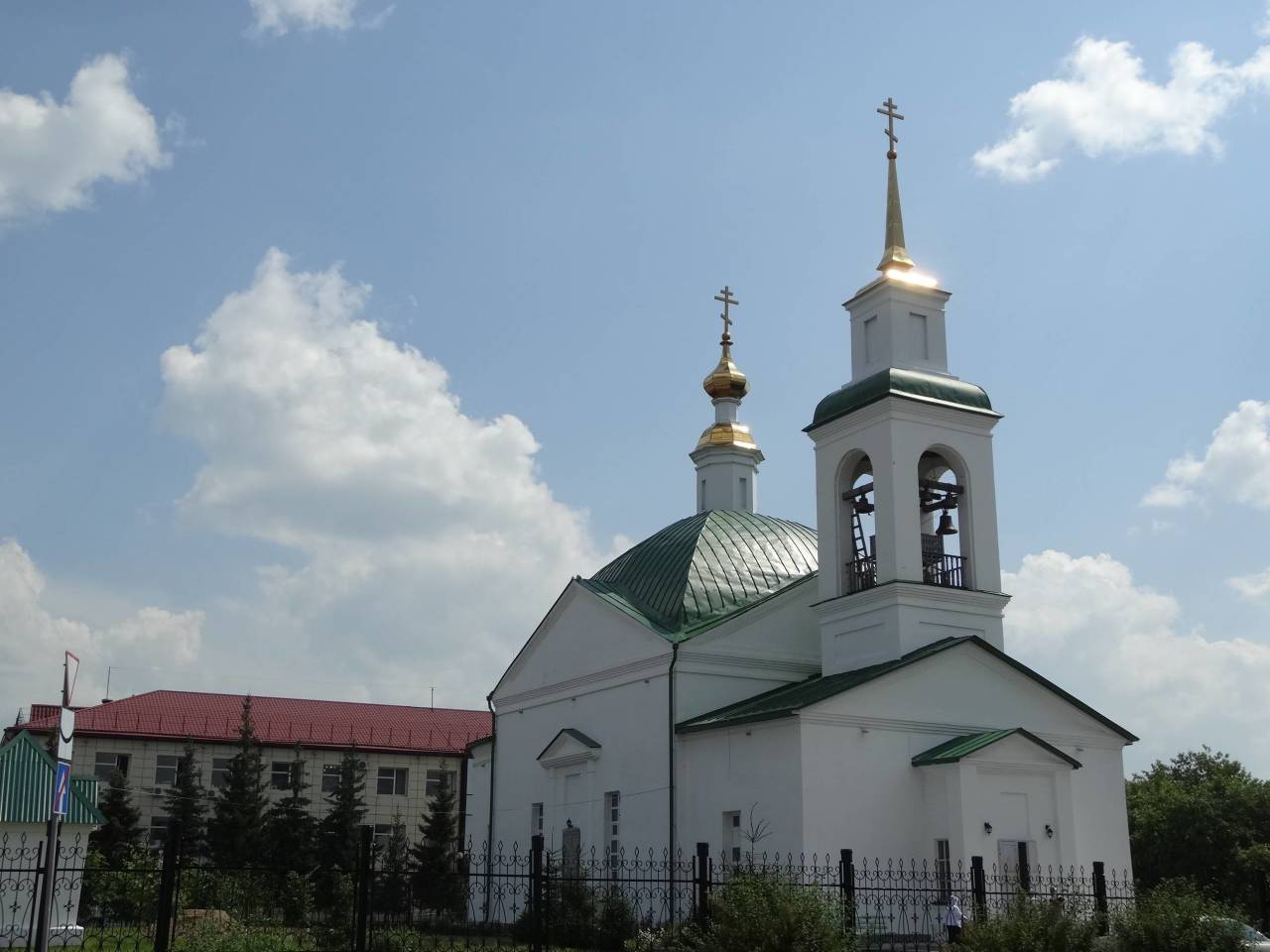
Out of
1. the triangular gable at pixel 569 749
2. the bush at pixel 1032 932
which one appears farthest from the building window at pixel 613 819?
the bush at pixel 1032 932

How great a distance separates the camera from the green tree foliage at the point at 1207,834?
3312 centimetres

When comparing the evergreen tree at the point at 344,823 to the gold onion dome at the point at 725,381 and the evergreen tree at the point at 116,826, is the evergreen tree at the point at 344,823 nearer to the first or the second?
the evergreen tree at the point at 116,826

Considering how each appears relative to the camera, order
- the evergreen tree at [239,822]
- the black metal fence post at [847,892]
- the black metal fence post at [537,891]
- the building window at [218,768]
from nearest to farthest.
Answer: the black metal fence post at [537,891] → the black metal fence post at [847,892] → the evergreen tree at [239,822] → the building window at [218,768]

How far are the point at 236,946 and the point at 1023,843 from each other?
1122 cm

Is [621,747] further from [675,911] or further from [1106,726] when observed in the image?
[1106,726]

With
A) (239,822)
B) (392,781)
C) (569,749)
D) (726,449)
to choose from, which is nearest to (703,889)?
(569,749)

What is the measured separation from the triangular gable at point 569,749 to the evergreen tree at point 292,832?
1688 cm

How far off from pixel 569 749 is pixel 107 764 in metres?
29.1

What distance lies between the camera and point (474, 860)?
2802 centimetres

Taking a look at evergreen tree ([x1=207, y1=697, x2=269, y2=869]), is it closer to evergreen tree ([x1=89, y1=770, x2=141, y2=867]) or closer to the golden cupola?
evergreen tree ([x1=89, y1=770, x2=141, y2=867])

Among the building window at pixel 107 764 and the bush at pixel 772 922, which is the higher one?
the building window at pixel 107 764

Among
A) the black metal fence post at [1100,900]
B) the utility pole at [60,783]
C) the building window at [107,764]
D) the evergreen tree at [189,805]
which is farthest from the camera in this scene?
the building window at [107,764]

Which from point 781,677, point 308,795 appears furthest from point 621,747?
point 308,795

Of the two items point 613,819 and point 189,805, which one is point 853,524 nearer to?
point 613,819
